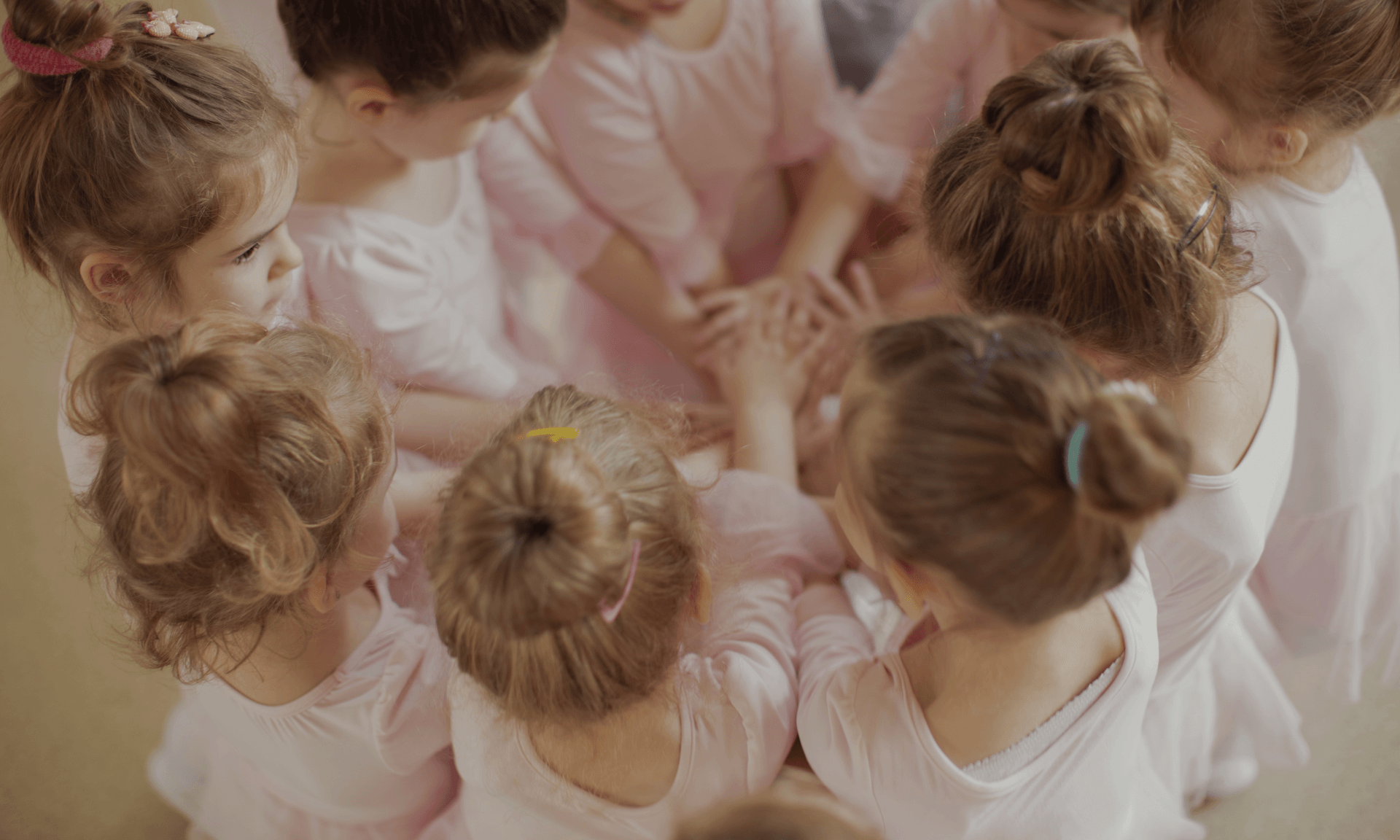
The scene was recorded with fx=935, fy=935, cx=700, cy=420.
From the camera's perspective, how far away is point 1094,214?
0.68m

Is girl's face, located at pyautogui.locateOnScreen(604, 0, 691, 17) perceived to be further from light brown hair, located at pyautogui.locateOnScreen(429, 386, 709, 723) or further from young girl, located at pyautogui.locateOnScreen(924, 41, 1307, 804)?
light brown hair, located at pyautogui.locateOnScreen(429, 386, 709, 723)

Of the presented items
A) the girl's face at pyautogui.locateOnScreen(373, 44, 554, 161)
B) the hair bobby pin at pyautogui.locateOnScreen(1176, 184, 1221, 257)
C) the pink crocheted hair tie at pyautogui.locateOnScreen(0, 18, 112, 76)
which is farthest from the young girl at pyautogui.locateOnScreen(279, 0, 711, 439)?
the hair bobby pin at pyautogui.locateOnScreen(1176, 184, 1221, 257)

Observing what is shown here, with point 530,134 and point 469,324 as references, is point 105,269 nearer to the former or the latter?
point 469,324

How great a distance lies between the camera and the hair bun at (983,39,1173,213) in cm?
62

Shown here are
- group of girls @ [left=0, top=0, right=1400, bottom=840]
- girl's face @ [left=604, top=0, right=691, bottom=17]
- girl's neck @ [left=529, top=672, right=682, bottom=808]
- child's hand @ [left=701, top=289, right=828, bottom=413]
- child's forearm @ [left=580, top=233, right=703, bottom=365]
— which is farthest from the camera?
child's forearm @ [left=580, top=233, right=703, bottom=365]

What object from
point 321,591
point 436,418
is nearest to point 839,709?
point 321,591

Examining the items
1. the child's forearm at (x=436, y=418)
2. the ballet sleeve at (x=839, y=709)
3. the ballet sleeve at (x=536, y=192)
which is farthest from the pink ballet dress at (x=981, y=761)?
the ballet sleeve at (x=536, y=192)

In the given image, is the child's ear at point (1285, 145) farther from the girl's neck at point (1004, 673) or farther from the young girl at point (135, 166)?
the young girl at point (135, 166)

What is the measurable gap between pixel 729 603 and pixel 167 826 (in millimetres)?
830

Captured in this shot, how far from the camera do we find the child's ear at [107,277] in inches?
31.9

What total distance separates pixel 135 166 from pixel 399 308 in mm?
332

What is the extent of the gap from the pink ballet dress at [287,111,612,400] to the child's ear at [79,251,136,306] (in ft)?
0.61

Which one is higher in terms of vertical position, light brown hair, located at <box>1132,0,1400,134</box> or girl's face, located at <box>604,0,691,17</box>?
light brown hair, located at <box>1132,0,1400,134</box>

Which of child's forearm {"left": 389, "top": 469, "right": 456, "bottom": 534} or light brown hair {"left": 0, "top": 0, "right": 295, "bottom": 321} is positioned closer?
light brown hair {"left": 0, "top": 0, "right": 295, "bottom": 321}
